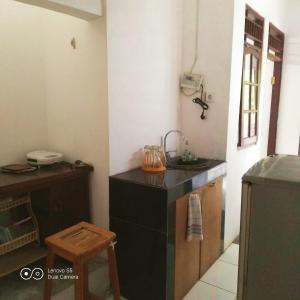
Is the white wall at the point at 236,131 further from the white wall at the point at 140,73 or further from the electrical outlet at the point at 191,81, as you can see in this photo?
the white wall at the point at 140,73

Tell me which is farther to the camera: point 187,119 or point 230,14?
point 187,119

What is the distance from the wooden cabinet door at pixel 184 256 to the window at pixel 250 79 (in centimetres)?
111

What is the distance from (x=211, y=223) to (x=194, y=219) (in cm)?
44

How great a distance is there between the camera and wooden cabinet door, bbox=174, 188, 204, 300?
6.23ft

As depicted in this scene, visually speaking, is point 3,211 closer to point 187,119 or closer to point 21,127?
point 21,127

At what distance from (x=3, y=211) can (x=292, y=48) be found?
156 inches

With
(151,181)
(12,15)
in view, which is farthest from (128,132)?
(12,15)

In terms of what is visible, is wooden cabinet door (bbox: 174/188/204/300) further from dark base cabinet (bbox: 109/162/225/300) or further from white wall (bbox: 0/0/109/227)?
white wall (bbox: 0/0/109/227)

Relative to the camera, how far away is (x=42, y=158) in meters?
2.19

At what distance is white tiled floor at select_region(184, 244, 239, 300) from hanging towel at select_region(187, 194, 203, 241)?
46 cm

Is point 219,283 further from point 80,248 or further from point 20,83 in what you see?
point 20,83

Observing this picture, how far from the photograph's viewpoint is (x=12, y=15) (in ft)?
7.29

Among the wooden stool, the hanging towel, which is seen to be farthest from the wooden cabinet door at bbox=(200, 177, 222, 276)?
the wooden stool

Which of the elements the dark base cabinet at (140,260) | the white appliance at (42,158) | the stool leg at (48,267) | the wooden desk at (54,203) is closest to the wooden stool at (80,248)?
the stool leg at (48,267)
